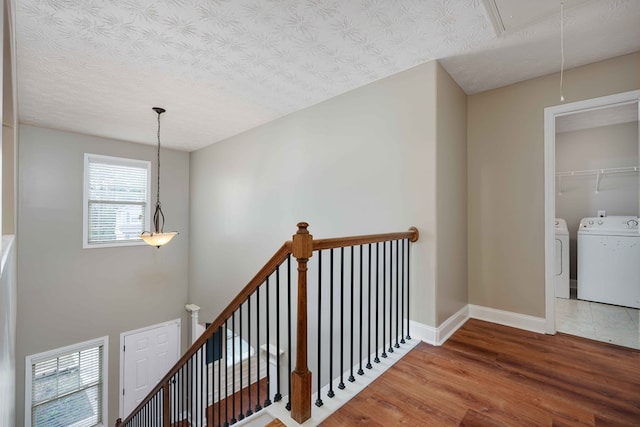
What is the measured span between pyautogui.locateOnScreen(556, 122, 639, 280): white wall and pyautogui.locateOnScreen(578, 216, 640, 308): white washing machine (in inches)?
13.5

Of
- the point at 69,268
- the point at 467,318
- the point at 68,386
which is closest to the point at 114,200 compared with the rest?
the point at 69,268

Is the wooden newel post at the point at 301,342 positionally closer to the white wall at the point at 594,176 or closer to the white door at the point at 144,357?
the white wall at the point at 594,176

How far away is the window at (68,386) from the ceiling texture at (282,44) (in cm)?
361

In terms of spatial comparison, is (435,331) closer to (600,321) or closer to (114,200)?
(600,321)

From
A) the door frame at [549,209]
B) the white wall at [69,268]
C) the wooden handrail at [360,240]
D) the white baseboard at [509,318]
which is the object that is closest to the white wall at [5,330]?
the wooden handrail at [360,240]

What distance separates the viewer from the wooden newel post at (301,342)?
1.55 m

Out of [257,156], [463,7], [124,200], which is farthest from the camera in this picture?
[124,200]

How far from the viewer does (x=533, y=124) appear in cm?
268

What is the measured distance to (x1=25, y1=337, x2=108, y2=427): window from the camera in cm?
430

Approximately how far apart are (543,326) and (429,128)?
78.3 inches

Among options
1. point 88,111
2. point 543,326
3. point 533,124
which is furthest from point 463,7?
point 88,111

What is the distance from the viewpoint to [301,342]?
5.12 feet

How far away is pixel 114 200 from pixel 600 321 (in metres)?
6.55

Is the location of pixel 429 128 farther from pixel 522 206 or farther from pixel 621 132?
pixel 621 132
